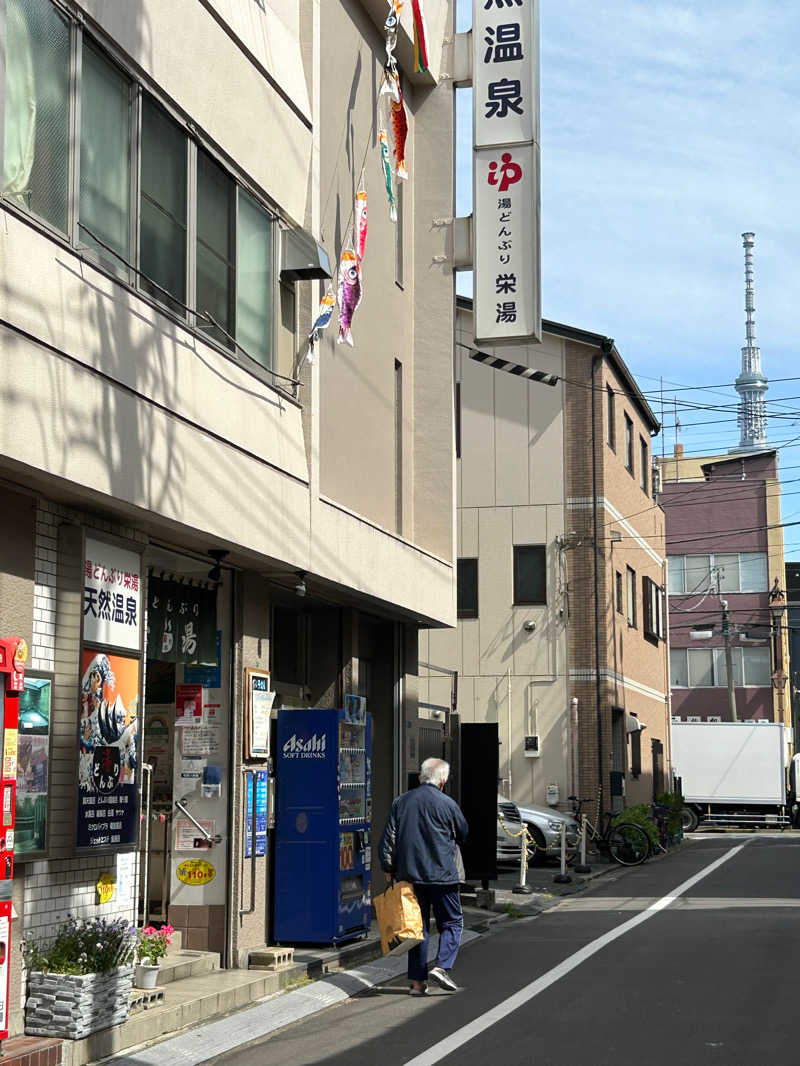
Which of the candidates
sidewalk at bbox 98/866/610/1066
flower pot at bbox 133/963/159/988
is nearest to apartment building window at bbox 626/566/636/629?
sidewalk at bbox 98/866/610/1066

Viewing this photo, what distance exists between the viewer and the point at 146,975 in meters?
10.4

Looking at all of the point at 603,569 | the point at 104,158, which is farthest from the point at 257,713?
the point at 603,569

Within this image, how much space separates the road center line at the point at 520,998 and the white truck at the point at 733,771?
939 inches

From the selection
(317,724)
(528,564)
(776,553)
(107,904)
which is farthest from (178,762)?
(776,553)

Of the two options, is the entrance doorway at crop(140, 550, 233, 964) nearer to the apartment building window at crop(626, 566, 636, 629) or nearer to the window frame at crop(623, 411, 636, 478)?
the apartment building window at crop(626, 566, 636, 629)

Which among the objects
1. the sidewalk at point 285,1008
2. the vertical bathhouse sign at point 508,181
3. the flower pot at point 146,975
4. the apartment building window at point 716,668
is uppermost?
the vertical bathhouse sign at point 508,181

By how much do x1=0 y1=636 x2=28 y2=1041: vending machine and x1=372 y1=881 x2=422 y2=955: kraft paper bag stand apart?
4.00 m

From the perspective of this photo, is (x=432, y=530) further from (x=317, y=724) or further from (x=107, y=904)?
(x=107, y=904)

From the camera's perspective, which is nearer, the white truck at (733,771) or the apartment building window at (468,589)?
the apartment building window at (468,589)

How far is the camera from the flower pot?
1041 cm

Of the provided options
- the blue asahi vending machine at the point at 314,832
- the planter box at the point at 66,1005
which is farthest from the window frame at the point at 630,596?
the planter box at the point at 66,1005

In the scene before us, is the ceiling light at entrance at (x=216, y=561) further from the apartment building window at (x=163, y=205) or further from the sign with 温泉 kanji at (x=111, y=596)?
the apartment building window at (x=163, y=205)

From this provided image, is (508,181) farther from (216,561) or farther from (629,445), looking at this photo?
(629,445)

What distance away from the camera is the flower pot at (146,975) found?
10.4 metres
